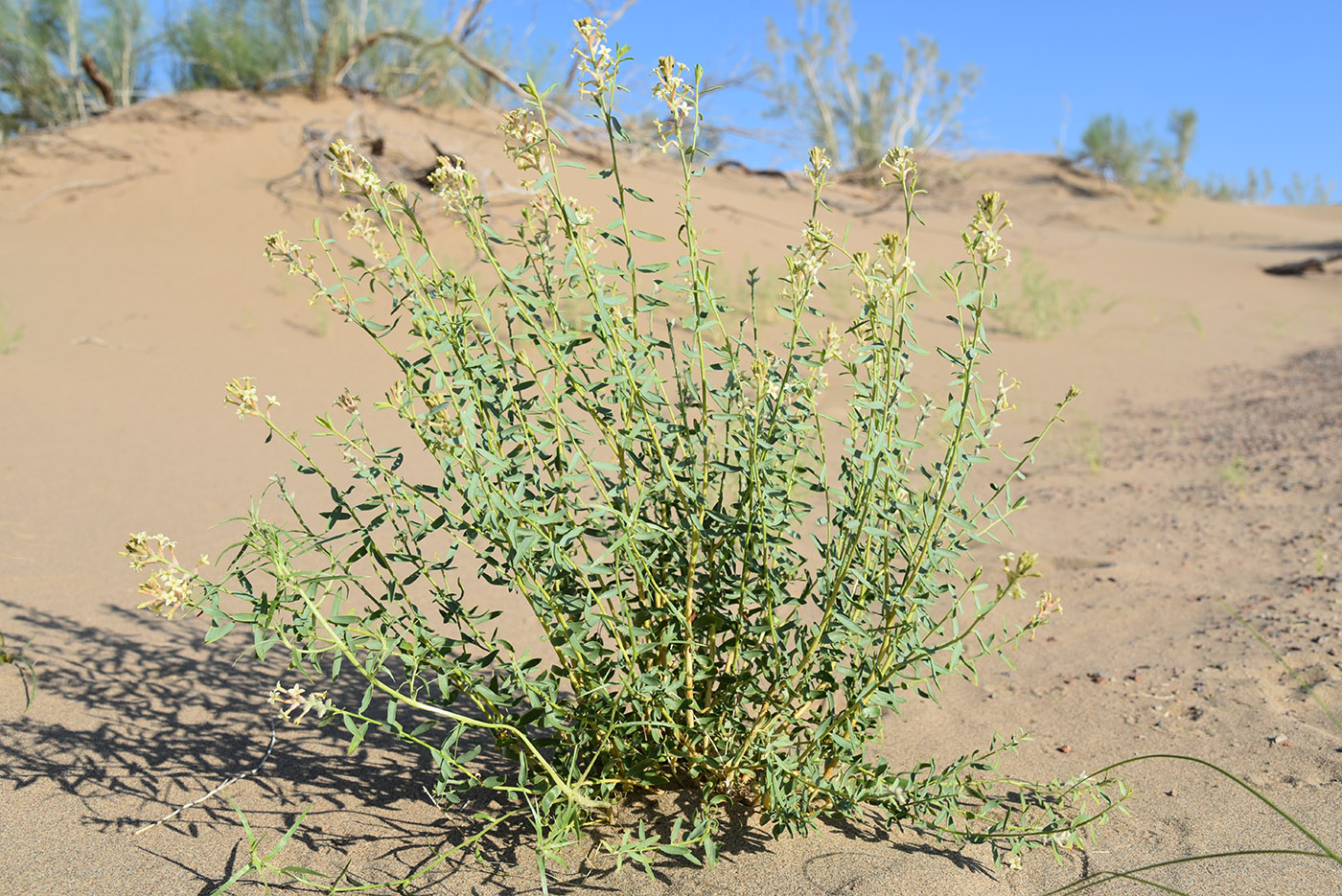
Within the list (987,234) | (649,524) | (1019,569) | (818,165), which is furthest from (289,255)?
(1019,569)

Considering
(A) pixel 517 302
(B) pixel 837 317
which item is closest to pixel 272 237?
(A) pixel 517 302

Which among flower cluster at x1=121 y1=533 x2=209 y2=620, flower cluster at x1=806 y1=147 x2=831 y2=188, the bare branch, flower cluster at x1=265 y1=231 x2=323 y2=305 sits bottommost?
flower cluster at x1=121 y1=533 x2=209 y2=620

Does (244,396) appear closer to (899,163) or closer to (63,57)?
(899,163)

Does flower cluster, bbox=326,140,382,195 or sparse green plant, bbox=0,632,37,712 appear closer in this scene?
flower cluster, bbox=326,140,382,195

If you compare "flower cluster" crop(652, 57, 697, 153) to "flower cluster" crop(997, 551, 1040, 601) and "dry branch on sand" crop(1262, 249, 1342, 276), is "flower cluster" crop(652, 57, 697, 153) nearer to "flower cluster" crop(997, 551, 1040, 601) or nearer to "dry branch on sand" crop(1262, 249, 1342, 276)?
"flower cluster" crop(997, 551, 1040, 601)

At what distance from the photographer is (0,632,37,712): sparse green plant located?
2.66m

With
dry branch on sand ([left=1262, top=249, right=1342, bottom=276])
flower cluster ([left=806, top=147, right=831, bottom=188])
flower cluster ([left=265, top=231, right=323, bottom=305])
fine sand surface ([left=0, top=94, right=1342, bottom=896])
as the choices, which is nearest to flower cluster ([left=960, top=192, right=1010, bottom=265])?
flower cluster ([left=806, top=147, right=831, bottom=188])

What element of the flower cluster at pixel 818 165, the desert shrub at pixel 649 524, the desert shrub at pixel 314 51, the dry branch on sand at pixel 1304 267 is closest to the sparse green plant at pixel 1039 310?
the dry branch on sand at pixel 1304 267

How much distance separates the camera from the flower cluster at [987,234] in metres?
1.42

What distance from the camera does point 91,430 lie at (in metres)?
5.48

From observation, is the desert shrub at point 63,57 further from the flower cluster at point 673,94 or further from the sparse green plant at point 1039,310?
the flower cluster at point 673,94

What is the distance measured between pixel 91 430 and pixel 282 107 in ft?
18.7

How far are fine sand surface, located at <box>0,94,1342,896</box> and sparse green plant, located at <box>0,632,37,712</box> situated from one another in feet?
0.10

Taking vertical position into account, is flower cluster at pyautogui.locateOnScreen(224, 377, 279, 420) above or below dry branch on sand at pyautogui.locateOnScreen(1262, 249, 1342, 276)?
below
